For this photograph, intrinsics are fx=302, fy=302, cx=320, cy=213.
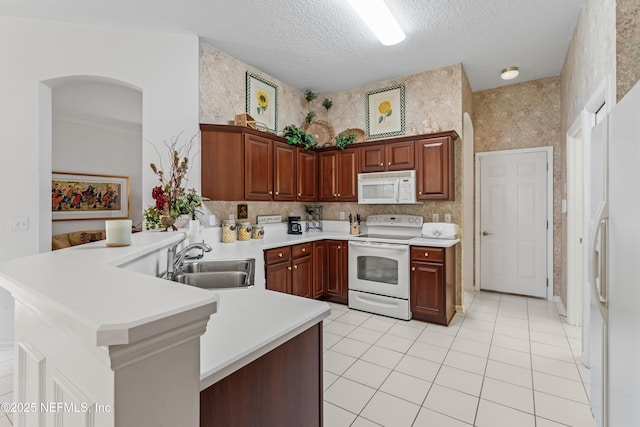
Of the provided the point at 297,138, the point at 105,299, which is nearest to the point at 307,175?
the point at 297,138

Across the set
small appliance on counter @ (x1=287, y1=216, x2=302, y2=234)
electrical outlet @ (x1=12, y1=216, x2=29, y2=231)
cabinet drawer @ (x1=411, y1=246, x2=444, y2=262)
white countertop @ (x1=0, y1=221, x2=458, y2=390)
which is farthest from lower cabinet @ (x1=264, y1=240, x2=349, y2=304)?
electrical outlet @ (x1=12, y1=216, x2=29, y2=231)

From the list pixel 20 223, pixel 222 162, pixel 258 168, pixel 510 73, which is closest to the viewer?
pixel 20 223

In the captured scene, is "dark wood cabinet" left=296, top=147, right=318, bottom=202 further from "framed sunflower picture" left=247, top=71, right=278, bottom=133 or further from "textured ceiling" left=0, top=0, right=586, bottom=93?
"textured ceiling" left=0, top=0, right=586, bottom=93

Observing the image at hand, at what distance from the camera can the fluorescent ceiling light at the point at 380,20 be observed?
2.48 m

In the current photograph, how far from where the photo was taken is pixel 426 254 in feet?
10.6

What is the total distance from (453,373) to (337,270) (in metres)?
1.83

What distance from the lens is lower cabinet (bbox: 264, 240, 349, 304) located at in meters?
3.26

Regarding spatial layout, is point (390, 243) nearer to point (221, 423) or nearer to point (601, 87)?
point (601, 87)

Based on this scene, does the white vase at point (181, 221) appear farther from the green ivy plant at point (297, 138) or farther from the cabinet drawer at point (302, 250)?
the green ivy plant at point (297, 138)

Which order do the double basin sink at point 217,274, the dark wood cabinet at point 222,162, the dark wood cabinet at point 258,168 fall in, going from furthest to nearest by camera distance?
the dark wood cabinet at point 258,168, the dark wood cabinet at point 222,162, the double basin sink at point 217,274

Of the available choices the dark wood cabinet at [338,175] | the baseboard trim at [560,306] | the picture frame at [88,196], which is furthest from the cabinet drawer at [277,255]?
the picture frame at [88,196]

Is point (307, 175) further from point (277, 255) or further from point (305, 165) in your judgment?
point (277, 255)

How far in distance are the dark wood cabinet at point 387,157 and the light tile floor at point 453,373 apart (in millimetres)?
1834

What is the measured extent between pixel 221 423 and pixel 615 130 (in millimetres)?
1831
